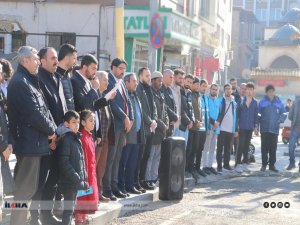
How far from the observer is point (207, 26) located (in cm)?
3120

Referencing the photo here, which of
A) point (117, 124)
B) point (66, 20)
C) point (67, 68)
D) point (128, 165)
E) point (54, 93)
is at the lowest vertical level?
point (128, 165)

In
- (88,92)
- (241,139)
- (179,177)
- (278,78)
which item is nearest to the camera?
(88,92)

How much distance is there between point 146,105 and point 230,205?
212 cm

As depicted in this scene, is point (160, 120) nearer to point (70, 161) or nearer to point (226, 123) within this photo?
point (226, 123)

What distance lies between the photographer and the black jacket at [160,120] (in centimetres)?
1059

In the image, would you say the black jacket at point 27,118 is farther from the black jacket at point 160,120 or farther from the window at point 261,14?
the window at point 261,14

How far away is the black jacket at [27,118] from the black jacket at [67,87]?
2.47 ft

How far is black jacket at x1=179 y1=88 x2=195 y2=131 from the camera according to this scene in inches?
464

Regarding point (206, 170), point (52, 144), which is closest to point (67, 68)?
point (52, 144)

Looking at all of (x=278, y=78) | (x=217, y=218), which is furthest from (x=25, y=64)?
(x=278, y=78)

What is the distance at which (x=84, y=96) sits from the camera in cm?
794

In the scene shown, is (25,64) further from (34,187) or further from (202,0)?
(202,0)

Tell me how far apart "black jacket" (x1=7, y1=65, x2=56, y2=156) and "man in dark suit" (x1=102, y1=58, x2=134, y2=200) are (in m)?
2.44

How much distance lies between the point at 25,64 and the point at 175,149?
4086 millimetres
